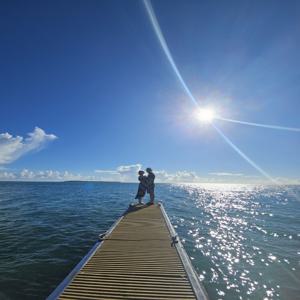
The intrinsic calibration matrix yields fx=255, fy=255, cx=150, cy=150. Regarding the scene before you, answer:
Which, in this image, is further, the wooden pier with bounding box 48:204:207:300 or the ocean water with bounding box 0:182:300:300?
the ocean water with bounding box 0:182:300:300

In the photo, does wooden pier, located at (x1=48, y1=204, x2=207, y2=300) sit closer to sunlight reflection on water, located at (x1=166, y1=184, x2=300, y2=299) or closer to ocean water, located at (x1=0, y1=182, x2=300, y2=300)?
ocean water, located at (x1=0, y1=182, x2=300, y2=300)

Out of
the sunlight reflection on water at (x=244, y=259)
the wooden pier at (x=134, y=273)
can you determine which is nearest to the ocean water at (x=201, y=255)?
the sunlight reflection on water at (x=244, y=259)

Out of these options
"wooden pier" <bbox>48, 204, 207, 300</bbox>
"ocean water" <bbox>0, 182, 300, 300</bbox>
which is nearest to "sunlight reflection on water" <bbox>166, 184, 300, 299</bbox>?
"ocean water" <bbox>0, 182, 300, 300</bbox>

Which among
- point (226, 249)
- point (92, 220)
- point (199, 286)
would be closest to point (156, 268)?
point (199, 286)

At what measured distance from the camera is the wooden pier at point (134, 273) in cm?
628

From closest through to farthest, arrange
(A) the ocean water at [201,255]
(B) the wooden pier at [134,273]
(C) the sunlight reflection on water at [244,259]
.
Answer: (B) the wooden pier at [134,273], (A) the ocean water at [201,255], (C) the sunlight reflection on water at [244,259]

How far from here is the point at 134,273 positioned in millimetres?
7590

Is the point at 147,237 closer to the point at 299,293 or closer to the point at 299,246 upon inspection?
the point at 299,293

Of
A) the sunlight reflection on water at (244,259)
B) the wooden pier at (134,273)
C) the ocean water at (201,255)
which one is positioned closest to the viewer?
the wooden pier at (134,273)

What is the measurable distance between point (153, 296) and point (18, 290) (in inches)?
232

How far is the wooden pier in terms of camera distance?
20.6 feet

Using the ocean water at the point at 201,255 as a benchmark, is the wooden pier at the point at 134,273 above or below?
above

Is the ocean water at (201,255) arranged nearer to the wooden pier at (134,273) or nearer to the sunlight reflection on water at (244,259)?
the sunlight reflection on water at (244,259)

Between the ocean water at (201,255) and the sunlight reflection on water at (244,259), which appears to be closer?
the ocean water at (201,255)
